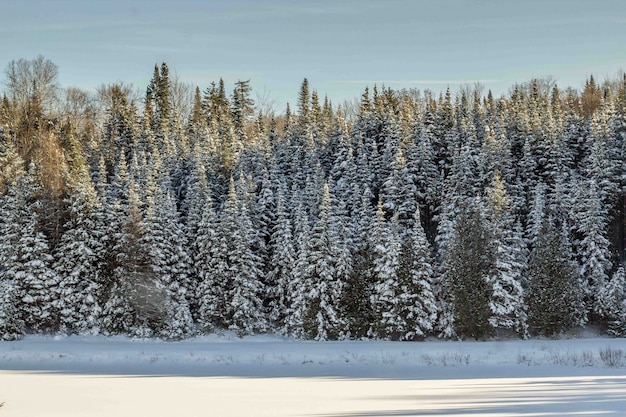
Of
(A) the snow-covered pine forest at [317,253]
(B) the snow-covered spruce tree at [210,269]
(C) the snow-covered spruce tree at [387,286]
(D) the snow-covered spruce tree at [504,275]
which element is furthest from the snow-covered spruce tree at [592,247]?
(B) the snow-covered spruce tree at [210,269]

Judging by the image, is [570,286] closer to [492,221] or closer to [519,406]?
[492,221]

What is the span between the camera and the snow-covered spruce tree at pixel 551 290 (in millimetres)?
44844

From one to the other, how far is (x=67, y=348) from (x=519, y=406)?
20402 millimetres

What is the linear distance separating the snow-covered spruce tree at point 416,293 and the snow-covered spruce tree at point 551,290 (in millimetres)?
9077

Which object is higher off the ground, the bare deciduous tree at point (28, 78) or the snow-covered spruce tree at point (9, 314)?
the bare deciduous tree at point (28, 78)

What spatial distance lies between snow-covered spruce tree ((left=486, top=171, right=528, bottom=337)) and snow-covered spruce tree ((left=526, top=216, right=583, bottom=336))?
1.19 m

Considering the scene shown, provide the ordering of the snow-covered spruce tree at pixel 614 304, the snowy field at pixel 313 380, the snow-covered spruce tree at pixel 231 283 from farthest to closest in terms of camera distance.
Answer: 1. the snow-covered spruce tree at pixel 231 283
2. the snow-covered spruce tree at pixel 614 304
3. the snowy field at pixel 313 380

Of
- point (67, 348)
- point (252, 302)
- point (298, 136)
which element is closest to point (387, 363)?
point (67, 348)

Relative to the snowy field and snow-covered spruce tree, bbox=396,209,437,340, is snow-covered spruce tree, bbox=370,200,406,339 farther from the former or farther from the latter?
the snowy field

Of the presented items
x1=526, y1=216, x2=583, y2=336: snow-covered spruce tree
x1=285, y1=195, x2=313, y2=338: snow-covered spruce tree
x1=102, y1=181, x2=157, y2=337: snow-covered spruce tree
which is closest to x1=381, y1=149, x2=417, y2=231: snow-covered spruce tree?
x1=285, y1=195, x2=313, y2=338: snow-covered spruce tree

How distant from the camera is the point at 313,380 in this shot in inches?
680

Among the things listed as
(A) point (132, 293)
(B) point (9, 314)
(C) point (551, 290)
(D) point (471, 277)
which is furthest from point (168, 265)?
(C) point (551, 290)

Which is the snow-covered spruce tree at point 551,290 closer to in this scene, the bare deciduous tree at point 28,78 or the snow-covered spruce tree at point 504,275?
the snow-covered spruce tree at point 504,275

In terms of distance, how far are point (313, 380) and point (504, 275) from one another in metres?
30.3
